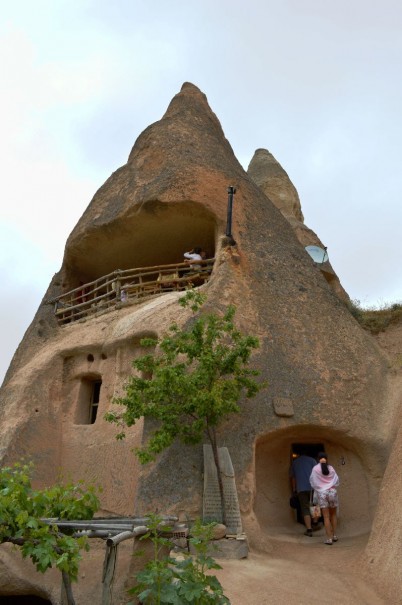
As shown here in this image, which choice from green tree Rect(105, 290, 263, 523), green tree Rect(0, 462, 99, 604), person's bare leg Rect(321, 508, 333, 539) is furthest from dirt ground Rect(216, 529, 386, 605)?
green tree Rect(0, 462, 99, 604)

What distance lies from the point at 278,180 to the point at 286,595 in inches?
792

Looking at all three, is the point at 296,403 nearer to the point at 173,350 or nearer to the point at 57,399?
the point at 173,350

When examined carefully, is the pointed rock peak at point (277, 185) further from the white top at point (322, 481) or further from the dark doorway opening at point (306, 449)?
the white top at point (322, 481)

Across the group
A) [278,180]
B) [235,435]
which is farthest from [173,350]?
[278,180]

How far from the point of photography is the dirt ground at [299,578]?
6.29 metres

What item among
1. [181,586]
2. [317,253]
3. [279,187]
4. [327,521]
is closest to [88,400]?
[327,521]

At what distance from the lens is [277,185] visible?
24.2 m

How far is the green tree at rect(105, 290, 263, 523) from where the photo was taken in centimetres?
829

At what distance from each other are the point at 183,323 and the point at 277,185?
15294mm

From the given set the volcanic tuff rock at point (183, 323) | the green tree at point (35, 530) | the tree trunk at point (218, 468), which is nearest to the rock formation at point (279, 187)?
the volcanic tuff rock at point (183, 323)

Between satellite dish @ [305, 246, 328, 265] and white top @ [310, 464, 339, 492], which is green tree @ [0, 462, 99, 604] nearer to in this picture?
white top @ [310, 464, 339, 492]

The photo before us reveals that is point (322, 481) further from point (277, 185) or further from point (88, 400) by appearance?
point (277, 185)

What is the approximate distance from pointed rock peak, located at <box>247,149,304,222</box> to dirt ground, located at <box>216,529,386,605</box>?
16.4m

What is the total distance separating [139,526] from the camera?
578 cm
